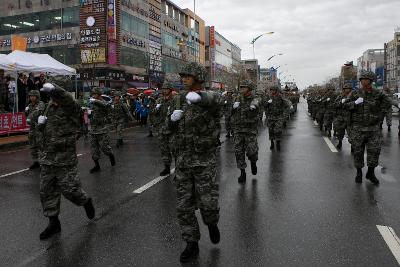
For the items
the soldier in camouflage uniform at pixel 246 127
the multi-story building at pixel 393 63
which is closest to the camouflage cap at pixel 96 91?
the soldier in camouflage uniform at pixel 246 127

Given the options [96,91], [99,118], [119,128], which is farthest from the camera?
[119,128]

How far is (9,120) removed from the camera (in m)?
14.8

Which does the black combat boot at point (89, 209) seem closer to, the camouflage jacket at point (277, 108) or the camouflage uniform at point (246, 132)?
the camouflage uniform at point (246, 132)

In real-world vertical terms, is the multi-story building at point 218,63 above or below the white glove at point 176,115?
above

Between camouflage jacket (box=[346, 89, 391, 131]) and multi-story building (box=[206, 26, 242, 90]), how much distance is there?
2308 inches

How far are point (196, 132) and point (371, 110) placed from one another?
4.31 meters

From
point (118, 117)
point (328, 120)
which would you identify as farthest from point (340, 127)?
point (118, 117)

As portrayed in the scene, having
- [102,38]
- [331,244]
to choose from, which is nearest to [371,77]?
[331,244]

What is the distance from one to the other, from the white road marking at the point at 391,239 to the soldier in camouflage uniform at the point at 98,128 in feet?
19.8

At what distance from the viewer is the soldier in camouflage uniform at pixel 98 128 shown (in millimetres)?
9109

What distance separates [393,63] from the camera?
10225cm

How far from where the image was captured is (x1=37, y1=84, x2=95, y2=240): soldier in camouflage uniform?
4.89 meters

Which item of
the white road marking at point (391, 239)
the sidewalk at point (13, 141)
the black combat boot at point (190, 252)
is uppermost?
the sidewalk at point (13, 141)

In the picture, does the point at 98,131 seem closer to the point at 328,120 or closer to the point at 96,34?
the point at 328,120
